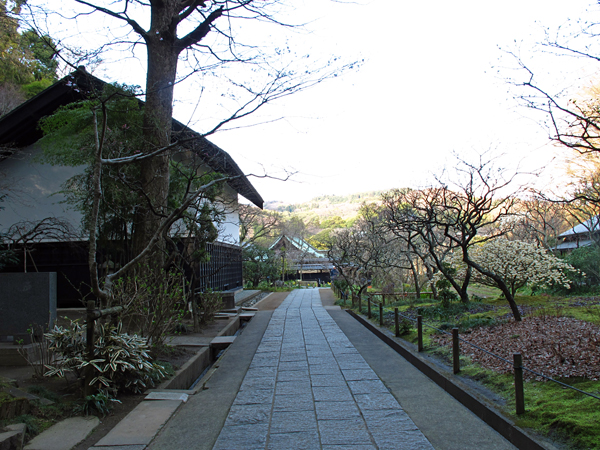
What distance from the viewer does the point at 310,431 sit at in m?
3.98

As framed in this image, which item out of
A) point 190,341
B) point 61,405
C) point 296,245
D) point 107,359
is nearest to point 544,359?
point 107,359

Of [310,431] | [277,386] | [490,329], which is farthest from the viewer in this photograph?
[490,329]

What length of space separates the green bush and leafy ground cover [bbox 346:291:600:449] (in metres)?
4.06

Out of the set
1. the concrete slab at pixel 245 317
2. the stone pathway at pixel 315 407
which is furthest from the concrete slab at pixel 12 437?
the concrete slab at pixel 245 317

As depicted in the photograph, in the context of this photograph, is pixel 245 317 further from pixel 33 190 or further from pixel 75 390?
pixel 75 390

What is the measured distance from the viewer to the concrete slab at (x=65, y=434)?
3501 millimetres

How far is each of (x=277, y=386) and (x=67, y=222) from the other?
363 inches

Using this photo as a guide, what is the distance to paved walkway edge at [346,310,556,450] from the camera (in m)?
3.46

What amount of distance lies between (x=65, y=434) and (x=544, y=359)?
18.2ft

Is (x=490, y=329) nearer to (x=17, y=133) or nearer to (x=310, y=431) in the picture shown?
(x=310, y=431)

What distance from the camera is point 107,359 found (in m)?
4.69

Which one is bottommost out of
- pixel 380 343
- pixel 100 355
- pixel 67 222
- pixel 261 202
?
pixel 380 343

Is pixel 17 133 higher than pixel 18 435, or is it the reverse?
pixel 17 133

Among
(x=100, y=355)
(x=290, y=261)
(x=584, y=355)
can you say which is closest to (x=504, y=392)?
(x=584, y=355)
